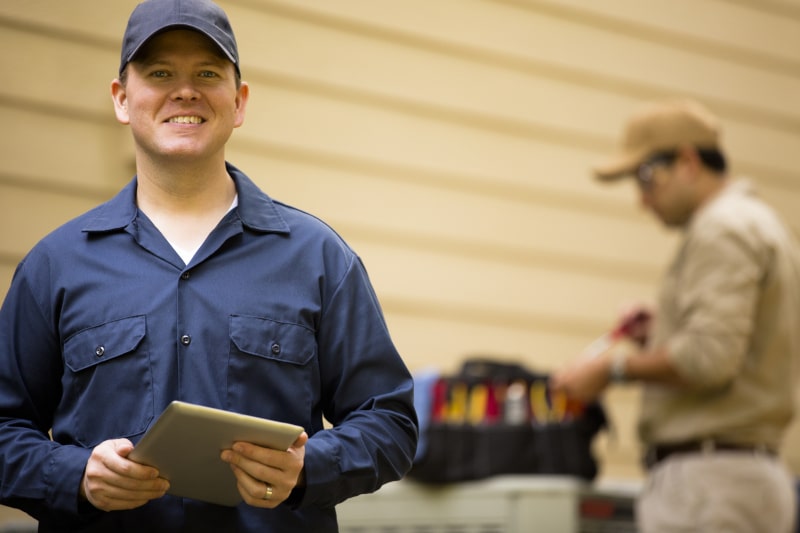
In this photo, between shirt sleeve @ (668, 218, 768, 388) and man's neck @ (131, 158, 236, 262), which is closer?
man's neck @ (131, 158, 236, 262)

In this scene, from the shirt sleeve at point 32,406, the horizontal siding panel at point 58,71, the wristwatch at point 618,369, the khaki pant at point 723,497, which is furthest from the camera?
the wristwatch at point 618,369

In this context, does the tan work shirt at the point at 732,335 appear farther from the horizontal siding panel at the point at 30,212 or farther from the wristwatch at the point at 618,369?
the horizontal siding panel at the point at 30,212

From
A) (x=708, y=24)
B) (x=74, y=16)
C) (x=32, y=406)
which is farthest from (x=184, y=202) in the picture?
(x=708, y=24)

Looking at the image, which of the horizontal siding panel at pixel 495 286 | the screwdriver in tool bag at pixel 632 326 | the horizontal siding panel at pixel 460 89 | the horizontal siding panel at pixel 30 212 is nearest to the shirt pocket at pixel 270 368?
the horizontal siding panel at pixel 30 212

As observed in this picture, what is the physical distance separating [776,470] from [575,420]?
2.46 feet

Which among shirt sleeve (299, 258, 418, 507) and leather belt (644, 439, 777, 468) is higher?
shirt sleeve (299, 258, 418, 507)

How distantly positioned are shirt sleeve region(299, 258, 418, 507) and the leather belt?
185cm

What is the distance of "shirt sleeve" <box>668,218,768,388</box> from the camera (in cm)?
339

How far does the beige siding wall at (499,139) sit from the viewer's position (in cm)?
426

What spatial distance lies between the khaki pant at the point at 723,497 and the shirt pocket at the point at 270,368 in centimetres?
195

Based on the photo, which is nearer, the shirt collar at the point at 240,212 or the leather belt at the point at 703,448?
the shirt collar at the point at 240,212

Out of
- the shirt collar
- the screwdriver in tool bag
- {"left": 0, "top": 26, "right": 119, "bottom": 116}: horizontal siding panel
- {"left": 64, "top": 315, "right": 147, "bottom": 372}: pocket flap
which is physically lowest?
the screwdriver in tool bag

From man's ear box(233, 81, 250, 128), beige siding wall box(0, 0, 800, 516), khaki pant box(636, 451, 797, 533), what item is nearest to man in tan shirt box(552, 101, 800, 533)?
khaki pant box(636, 451, 797, 533)

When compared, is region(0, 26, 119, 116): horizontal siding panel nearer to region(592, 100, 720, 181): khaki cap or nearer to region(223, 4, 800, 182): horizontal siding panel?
region(223, 4, 800, 182): horizontal siding panel
